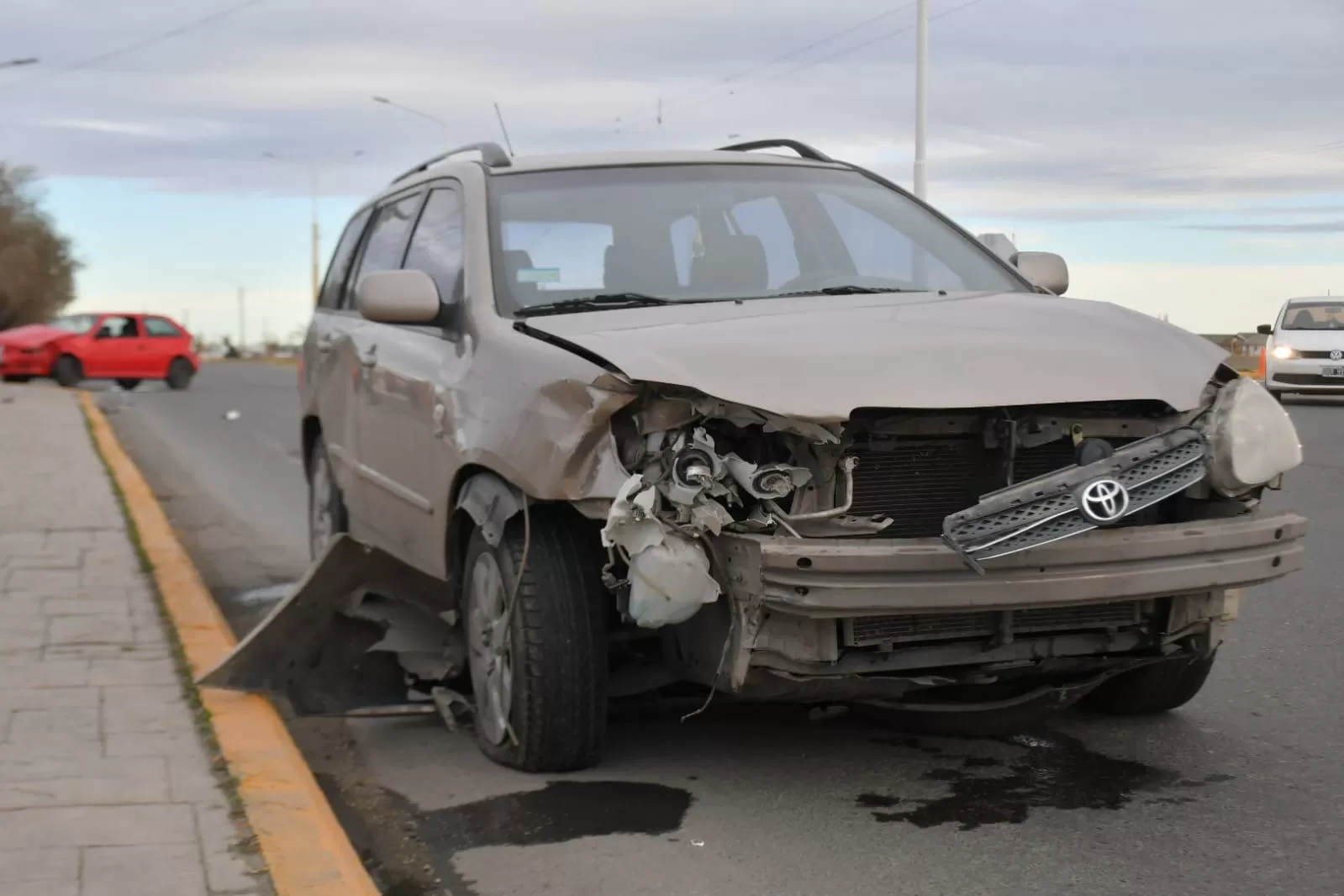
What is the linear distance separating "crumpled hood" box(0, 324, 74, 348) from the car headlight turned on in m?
29.4

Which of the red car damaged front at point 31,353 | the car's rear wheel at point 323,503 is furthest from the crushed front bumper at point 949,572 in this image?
the red car damaged front at point 31,353

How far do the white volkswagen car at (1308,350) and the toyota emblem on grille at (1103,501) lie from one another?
2025 cm

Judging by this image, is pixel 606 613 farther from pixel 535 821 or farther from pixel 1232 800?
pixel 1232 800

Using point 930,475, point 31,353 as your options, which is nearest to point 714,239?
point 930,475

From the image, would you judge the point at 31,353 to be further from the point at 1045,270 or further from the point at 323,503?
the point at 1045,270

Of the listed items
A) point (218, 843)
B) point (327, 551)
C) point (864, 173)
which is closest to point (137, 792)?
point (218, 843)

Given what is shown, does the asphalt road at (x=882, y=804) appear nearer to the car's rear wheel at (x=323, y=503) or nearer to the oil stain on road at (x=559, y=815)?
the oil stain on road at (x=559, y=815)

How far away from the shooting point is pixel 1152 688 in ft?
17.4

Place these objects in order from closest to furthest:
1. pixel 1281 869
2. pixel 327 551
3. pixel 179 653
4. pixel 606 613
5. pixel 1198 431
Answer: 1. pixel 1281 869
2. pixel 1198 431
3. pixel 606 613
4. pixel 327 551
5. pixel 179 653

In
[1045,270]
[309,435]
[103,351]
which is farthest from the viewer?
[103,351]

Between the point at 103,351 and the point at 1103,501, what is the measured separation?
2955 centimetres

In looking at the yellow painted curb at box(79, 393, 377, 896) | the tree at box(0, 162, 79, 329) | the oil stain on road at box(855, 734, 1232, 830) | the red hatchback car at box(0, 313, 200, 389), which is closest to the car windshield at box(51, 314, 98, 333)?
the red hatchback car at box(0, 313, 200, 389)

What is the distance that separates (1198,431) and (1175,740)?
1.28m

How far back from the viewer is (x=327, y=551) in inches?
228
